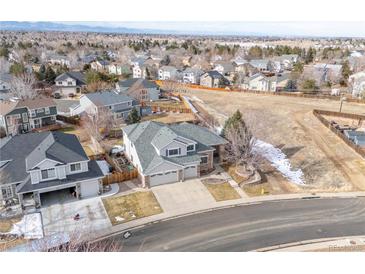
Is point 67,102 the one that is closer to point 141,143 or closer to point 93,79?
point 93,79

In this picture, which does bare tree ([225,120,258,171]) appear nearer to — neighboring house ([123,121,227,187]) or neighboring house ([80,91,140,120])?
neighboring house ([123,121,227,187])

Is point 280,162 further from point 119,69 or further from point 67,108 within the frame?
point 119,69

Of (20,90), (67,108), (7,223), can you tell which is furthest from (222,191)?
(20,90)

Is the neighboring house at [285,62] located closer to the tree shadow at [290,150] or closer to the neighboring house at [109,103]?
the neighboring house at [109,103]

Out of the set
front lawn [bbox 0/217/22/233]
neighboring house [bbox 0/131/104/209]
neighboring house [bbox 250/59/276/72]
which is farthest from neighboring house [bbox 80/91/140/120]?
neighboring house [bbox 250/59/276/72]

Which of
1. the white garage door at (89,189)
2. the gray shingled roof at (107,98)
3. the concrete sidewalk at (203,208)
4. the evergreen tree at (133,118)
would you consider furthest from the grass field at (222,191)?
the gray shingled roof at (107,98)
